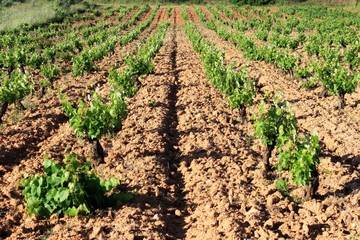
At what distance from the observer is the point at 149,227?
6355mm

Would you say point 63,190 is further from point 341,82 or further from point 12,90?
point 341,82

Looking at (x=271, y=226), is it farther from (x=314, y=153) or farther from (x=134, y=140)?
(x=134, y=140)

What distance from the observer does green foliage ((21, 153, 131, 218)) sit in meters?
6.34

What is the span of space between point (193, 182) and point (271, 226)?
6.91 feet

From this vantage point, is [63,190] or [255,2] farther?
[255,2]

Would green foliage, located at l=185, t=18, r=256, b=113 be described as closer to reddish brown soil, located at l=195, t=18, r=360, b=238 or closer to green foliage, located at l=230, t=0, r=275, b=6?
reddish brown soil, located at l=195, t=18, r=360, b=238

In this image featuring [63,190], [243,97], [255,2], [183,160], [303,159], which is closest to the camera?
[63,190]

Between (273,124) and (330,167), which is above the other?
(273,124)

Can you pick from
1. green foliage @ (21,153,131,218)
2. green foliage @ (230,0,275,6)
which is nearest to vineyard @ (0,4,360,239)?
green foliage @ (21,153,131,218)

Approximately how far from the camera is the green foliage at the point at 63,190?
6336mm

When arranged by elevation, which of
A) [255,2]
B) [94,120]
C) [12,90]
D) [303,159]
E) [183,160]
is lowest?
[183,160]

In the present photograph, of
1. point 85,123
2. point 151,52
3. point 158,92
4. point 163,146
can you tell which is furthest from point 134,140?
point 151,52

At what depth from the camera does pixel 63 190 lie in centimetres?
631

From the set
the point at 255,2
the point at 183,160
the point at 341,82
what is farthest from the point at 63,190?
the point at 255,2
